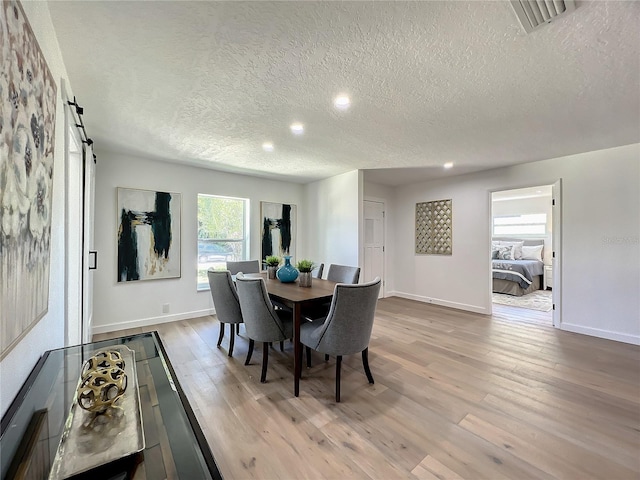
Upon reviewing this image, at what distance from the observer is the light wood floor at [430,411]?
148 centimetres

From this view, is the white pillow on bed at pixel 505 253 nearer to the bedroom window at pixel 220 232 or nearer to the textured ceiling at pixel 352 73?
the textured ceiling at pixel 352 73

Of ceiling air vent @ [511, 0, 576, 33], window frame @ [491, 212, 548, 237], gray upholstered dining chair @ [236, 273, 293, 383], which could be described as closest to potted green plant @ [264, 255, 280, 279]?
gray upholstered dining chair @ [236, 273, 293, 383]

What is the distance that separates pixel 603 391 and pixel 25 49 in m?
3.99

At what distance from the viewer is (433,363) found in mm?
2658

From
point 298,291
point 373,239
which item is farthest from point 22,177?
point 373,239

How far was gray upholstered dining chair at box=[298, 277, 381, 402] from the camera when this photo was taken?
1.99m

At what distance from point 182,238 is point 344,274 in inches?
99.0

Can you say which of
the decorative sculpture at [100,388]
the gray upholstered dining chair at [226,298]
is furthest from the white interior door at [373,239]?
the decorative sculpture at [100,388]

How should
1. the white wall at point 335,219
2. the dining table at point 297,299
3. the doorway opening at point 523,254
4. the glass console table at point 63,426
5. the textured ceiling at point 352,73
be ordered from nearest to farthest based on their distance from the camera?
the glass console table at point 63,426, the textured ceiling at point 352,73, the dining table at point 297,299, the white wall at point 335,219, the doorway opening at point 523,254

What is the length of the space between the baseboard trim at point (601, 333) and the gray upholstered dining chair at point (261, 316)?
3.80 m

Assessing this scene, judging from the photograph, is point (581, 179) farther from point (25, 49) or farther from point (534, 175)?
point (25, 49)

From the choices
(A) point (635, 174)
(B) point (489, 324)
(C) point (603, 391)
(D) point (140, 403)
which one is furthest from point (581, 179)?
(D) point (140, 403)

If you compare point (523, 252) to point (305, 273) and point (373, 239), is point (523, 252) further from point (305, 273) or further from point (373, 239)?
point (305, 273)

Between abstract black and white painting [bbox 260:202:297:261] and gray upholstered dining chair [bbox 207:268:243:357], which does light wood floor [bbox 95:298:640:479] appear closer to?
gray upholstered dining chair [bbox 207:268:243:357]
